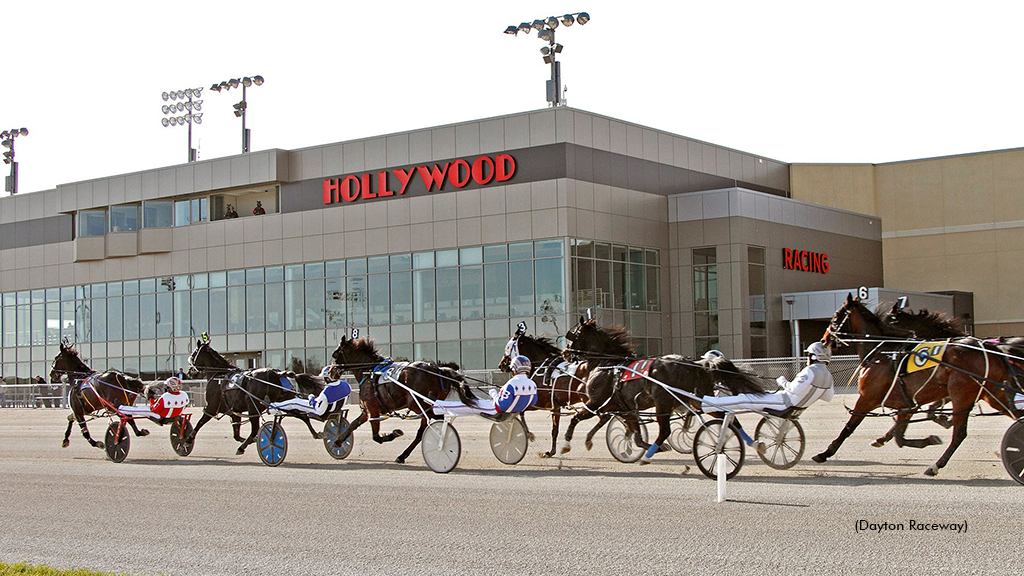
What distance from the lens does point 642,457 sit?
50.2 ft

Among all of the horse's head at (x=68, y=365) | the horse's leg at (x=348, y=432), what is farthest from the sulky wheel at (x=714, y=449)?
the horse's head at (x=68, y=365)

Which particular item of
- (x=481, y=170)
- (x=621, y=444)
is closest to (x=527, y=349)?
(x=621, y=444)

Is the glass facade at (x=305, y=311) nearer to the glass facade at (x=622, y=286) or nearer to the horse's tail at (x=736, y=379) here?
the glass facade at (x=622, y=286)

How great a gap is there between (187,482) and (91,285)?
39425 millimetres

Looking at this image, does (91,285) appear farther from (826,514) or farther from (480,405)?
(826,514)

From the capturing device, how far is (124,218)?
4941cm

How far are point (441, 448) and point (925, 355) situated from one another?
21.2 ft

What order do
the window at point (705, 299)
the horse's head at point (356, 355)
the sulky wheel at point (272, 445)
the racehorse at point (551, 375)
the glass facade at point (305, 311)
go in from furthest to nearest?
the window at point (705, 299)
the glass facade at point (305, 311)
the horse's head at point (356, 355)
the sulky wheel at point (272, 445)
the racehorse at point (551, 375)

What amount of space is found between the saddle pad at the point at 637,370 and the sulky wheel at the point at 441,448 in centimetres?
249

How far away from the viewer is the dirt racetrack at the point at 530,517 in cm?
830

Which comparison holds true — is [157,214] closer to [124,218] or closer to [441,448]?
[124,218]

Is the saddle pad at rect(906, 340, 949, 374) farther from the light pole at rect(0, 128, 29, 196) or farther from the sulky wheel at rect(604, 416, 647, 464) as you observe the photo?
the light pole at rect(0, 128, 29, 196)

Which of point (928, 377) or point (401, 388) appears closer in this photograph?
point (928, 377)

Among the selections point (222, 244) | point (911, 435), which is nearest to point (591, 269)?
point (222, 244)
